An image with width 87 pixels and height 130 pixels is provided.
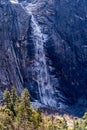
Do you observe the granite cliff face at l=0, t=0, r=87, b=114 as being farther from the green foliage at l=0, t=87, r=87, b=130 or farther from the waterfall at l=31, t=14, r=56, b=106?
the green foliage at l=0, t=87, r=87, b=130

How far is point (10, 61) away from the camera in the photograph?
7812cm

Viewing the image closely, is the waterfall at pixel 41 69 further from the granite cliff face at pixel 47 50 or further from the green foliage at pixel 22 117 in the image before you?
the green foliage at pixel 22 117

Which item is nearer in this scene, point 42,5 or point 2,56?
point 2,56

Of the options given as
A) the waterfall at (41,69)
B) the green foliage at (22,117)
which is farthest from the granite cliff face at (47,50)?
the green foliage at (22,117)

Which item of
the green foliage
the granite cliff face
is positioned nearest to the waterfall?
the granite cliff face

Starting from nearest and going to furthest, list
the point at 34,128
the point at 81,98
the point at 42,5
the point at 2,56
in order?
the point at 34,128 < the point at 2,56 < the point at 81,98 < the point at 42,5

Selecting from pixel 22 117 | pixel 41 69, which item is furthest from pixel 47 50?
pixel 22 117

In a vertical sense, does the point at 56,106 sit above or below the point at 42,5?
below

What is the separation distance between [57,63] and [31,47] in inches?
240

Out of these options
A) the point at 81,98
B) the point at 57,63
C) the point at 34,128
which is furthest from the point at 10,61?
the point at 34,128

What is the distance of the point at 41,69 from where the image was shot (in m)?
82.3

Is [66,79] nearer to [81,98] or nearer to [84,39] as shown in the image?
[81,98]

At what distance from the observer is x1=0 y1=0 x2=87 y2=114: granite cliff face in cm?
7869

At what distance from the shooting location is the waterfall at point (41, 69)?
79.6m
